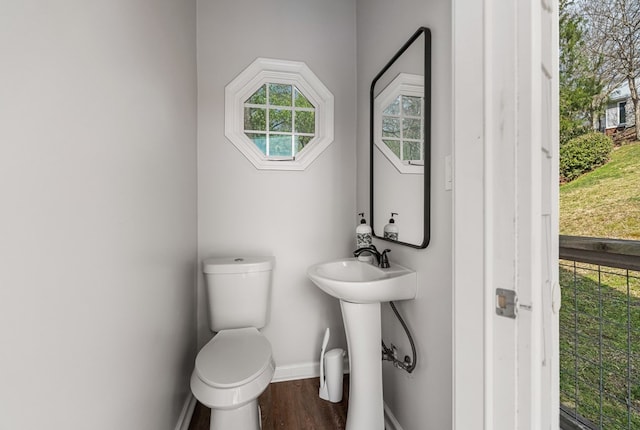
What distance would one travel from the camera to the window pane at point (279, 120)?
2.05 m

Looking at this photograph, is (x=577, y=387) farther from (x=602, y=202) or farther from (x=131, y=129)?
(x=131, y=129)

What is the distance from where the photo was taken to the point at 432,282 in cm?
121

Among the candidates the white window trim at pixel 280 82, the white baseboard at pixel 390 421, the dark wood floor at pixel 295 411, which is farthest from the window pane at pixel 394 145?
the dark wood floor at pixel 295 411

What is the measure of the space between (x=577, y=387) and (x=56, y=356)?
2.14 meters

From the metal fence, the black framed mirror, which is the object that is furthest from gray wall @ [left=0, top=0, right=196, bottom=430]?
the metal fence

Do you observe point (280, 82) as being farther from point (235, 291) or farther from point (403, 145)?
point (235, 291)

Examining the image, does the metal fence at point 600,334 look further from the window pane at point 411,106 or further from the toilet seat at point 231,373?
the toilet seat at point 231,373

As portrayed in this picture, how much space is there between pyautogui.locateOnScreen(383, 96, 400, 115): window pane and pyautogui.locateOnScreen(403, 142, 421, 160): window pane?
0.68 feet

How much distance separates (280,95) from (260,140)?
1.18 feet

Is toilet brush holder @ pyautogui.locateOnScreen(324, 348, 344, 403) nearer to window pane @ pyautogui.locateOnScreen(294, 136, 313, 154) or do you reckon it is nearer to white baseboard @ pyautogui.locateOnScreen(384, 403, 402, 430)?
white baseboard @ pyautogui.locateOnScreen(384, 403, 402, 430)

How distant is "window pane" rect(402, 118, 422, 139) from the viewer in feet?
4.37

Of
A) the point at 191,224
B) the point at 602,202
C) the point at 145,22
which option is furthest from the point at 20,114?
the point at 602,202

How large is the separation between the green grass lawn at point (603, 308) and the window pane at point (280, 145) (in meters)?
1.60

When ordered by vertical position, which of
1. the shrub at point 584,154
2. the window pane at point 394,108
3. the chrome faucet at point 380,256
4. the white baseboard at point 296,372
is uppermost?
the window pane at point 394,108
